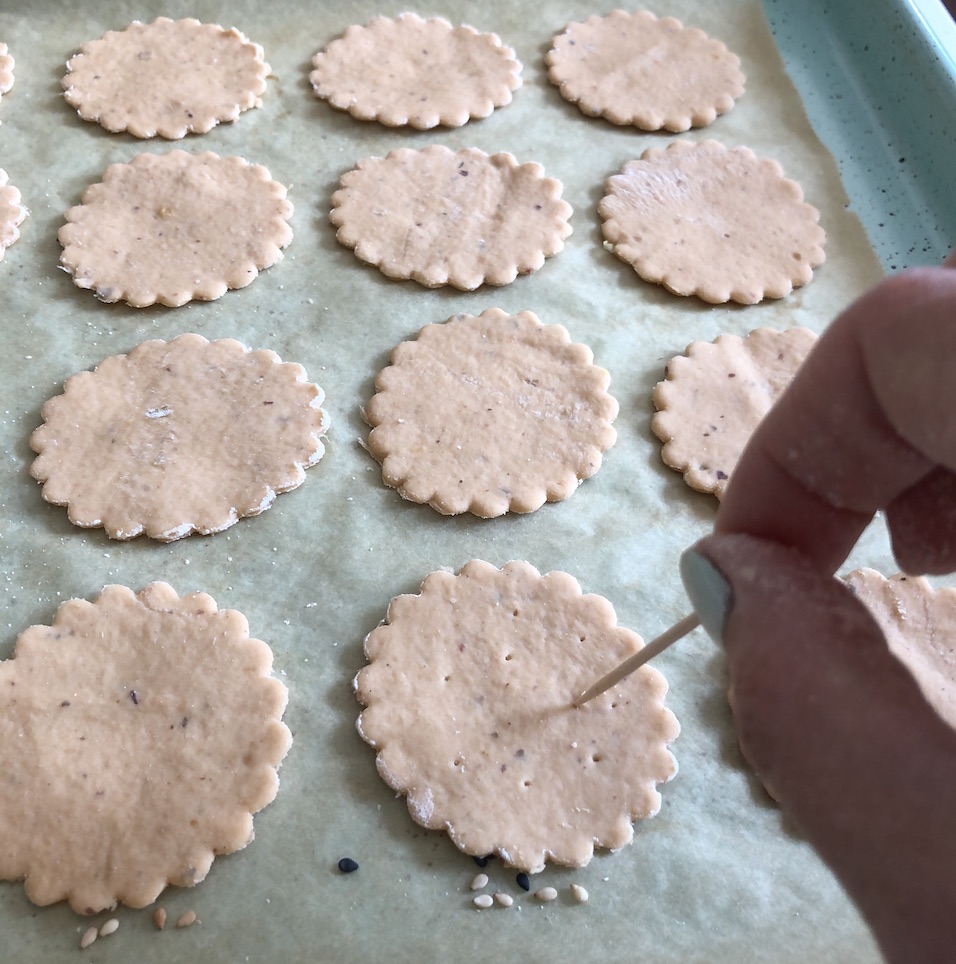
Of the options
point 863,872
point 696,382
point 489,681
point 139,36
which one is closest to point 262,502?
point 489,681

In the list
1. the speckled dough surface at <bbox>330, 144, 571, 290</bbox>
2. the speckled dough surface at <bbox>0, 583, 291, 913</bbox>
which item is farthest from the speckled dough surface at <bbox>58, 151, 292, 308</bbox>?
the speckled dough surface at <bbox>0, 583, 291, 913</bbox>

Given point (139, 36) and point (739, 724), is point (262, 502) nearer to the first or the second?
point (739, 724)

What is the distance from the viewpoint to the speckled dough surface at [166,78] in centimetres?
172

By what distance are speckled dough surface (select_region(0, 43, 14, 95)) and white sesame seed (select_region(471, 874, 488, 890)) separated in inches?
64.0

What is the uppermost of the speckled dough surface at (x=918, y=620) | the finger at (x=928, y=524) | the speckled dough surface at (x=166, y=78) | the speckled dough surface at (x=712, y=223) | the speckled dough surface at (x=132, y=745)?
the finger at (x=928, y=524)

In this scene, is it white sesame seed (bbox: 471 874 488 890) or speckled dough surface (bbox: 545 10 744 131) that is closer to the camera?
white sesame seed (bbox: 471 874 488 890)

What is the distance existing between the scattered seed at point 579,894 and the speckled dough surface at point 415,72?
137 cm

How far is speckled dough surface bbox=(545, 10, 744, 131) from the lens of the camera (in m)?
1.84

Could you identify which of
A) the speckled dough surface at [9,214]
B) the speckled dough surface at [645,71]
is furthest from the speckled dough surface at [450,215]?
the speckled dough surface at [9,214]

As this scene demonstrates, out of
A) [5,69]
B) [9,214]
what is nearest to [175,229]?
[9,214]

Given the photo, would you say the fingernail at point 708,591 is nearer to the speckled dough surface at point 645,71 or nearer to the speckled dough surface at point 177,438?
the speckled dough surface at point 177,438

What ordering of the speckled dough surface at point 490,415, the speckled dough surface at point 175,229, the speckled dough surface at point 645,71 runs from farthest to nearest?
the speckled dough surface at point 645,71
the speckled dough surface at point 175,229
the speckled dough surface at point 490,415

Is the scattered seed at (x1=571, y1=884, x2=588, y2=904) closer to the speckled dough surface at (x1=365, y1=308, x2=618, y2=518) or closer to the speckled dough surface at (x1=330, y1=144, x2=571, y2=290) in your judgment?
the speckled dough surface at (x1=365, y1=308, x2=618, y2=518)

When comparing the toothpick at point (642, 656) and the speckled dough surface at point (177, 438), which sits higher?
the toothpick at point (642, 656)
